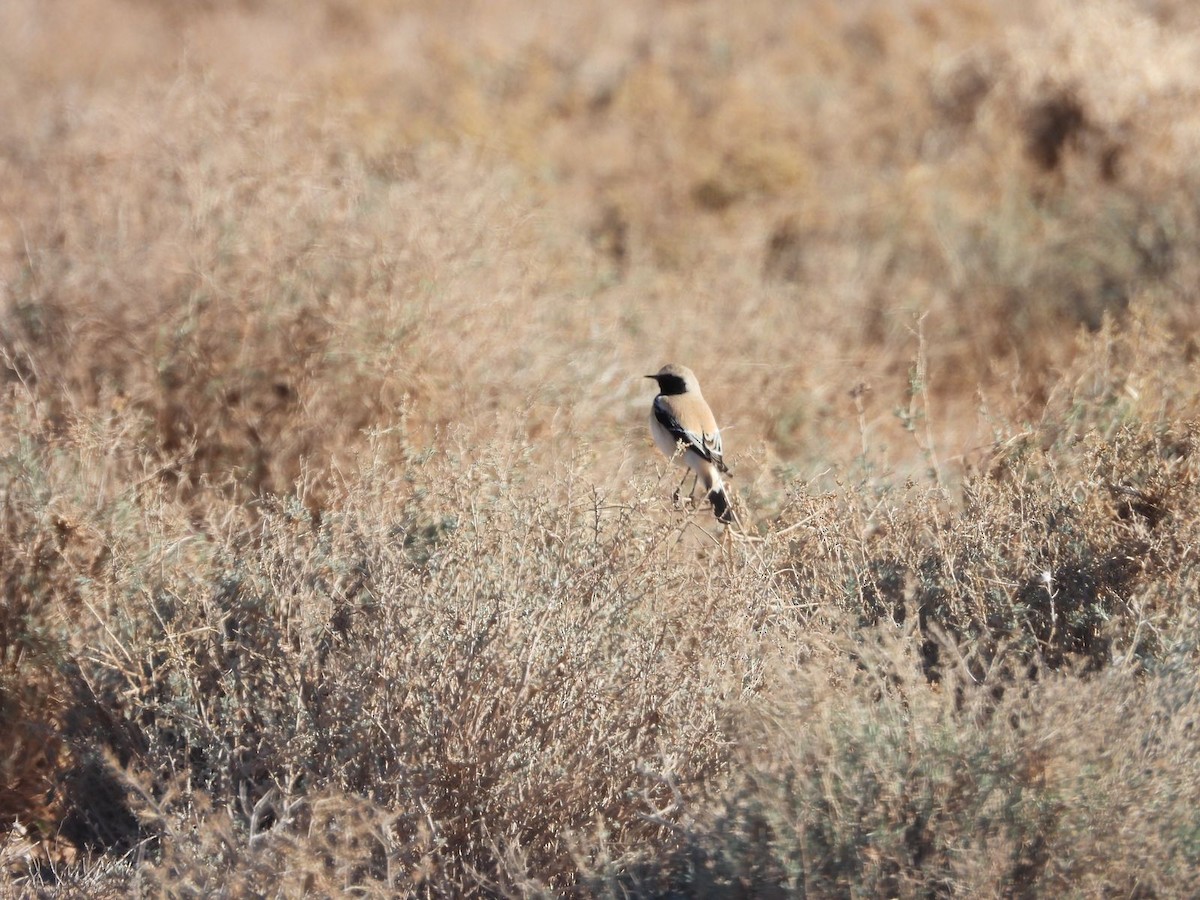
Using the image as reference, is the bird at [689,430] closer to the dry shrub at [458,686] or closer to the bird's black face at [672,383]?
the bird's black face at [672,383]

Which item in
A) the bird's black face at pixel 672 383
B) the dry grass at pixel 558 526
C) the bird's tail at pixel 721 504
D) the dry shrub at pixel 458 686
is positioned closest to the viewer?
the dry grass at pixel 558 526

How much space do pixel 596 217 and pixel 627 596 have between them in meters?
6.50

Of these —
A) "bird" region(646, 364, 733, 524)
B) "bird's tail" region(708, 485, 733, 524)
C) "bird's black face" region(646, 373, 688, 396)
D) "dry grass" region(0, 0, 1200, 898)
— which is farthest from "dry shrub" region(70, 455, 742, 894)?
"bird's black face" region(646, 373, 688, 396)

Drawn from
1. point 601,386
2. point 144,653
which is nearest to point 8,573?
point 144,653

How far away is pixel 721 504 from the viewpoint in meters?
4.64

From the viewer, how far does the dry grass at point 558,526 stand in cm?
288

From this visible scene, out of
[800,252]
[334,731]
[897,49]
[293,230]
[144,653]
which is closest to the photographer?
[334,731]

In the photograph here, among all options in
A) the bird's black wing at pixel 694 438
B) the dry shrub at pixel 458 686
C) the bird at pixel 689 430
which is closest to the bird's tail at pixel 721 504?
the bird at pixel 689 430

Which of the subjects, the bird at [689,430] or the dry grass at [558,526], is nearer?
the dry grass at [558,526]

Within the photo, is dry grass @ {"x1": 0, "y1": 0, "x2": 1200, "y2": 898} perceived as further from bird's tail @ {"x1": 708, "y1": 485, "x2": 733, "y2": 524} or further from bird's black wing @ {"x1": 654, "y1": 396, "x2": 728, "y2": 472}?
bird's black wing @ {"x1": 654, "y1": 396, "x2": 728, "y2": 472}

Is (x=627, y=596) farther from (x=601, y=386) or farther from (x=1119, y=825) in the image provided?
(x=601, y=386)

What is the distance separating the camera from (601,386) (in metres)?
6.19

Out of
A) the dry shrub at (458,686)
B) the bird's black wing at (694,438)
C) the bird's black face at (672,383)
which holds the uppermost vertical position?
the bird's black face at (672,383)

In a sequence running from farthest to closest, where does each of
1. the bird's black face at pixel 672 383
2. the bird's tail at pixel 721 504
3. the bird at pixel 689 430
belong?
the bird's black face at pixel 672 383 < the bird at pixel 689 430 < the bird's tail at pixel 721 504
